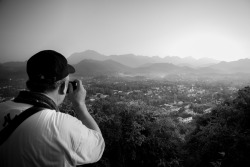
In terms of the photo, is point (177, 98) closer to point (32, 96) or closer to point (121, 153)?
point (121, 153)

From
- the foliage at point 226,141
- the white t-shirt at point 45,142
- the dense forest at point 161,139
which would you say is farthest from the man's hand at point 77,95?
the dense forest at point 161,139

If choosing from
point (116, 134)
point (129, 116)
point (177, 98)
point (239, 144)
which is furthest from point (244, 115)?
point (177, 98)

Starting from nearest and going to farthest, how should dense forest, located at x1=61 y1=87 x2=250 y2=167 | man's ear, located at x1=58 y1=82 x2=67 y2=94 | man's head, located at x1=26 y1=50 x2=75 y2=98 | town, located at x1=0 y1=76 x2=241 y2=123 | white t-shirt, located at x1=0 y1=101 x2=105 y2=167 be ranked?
white t-shirt, located at x1=0 y1=101 x2=105 y2=167 < man's head, located at x1=26 y1=50 x2=75 y2=98 < man's ear, located at x1=58 y1=82 x2=67 y2=94 < dense forest, located at x1=61 y1=87 x2=250 y2=167 < town, located at x1=0 y1=76 x2=241 y2=123

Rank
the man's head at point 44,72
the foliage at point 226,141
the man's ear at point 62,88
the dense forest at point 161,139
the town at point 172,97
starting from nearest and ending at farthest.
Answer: the man's head at point 44,72
the man's ear at point 62,88
the foliage at point 226,141
the dense forest at point 161,139
the town at point 172,97

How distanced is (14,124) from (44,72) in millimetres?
505

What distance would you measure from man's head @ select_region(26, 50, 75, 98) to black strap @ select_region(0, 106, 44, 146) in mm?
274

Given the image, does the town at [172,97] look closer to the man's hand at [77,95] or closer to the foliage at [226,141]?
the foliage at [226,141]

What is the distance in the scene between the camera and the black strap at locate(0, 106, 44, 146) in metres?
1.23

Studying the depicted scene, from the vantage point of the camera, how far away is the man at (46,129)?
1.21m

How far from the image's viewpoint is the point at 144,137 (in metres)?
6.00

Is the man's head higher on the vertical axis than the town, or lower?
higher

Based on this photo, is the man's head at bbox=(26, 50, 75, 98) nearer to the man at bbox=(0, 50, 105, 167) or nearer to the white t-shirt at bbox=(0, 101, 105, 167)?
the man at bbox=(0, 50, 105, 167)

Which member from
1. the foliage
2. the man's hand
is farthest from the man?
the foliage

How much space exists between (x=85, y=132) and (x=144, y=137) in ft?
16.5
